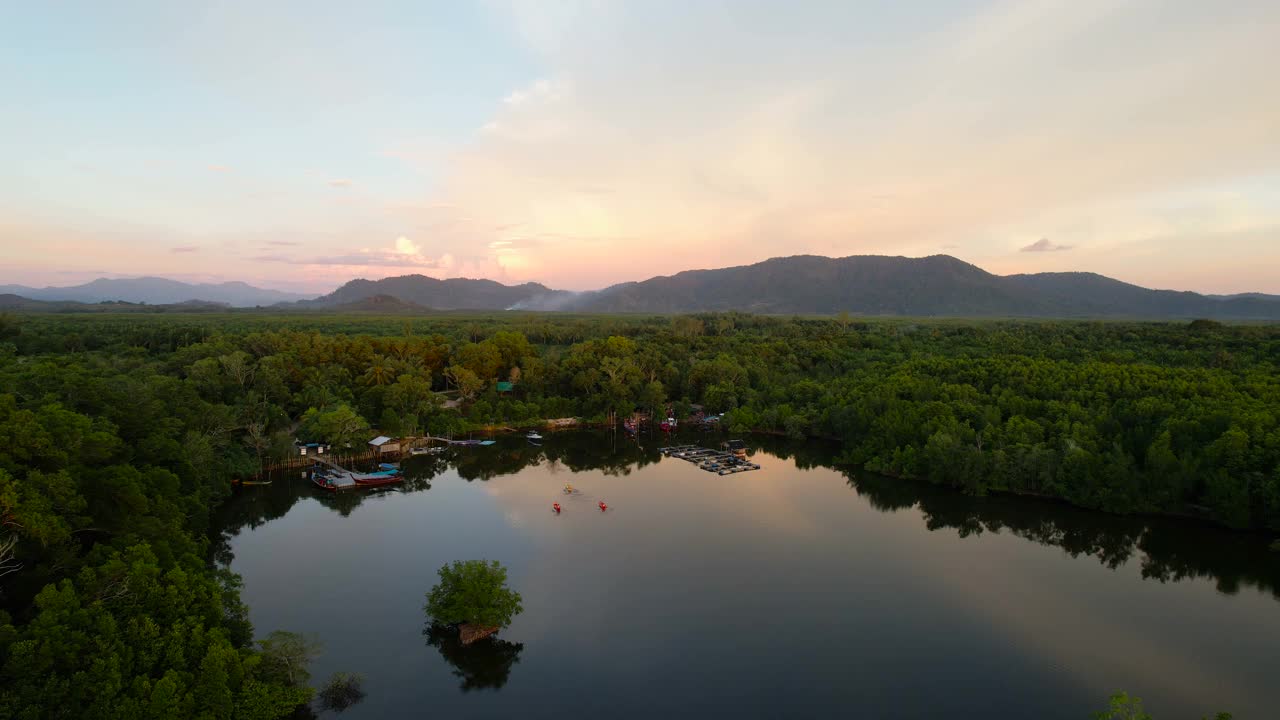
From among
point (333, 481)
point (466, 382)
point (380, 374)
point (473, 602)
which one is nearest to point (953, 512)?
point (473, 602)

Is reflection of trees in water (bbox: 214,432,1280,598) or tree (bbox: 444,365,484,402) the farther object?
tree (bbox: 444,365,484,402)

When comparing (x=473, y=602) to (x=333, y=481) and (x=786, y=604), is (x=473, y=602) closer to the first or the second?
(x=786, y=604)

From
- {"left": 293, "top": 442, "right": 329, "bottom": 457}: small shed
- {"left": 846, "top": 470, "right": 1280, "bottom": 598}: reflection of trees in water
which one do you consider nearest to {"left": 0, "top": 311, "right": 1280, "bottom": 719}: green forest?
{"left": 293, "top": 442, "right": 329, "bottom": 457}: small shed

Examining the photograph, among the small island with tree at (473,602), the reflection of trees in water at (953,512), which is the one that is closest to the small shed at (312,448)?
the reflection of trees in water at (953,512)

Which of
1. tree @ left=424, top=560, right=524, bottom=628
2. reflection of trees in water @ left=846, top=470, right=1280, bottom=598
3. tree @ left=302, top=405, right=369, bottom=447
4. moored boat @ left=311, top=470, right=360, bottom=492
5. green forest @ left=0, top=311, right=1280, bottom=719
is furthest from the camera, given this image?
tree @ left=302, top=405, right=369, bottom=447

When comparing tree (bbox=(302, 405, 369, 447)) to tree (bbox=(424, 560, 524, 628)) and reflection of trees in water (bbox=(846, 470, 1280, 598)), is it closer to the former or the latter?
tree (bbox=(424, 560, 524, 628))
